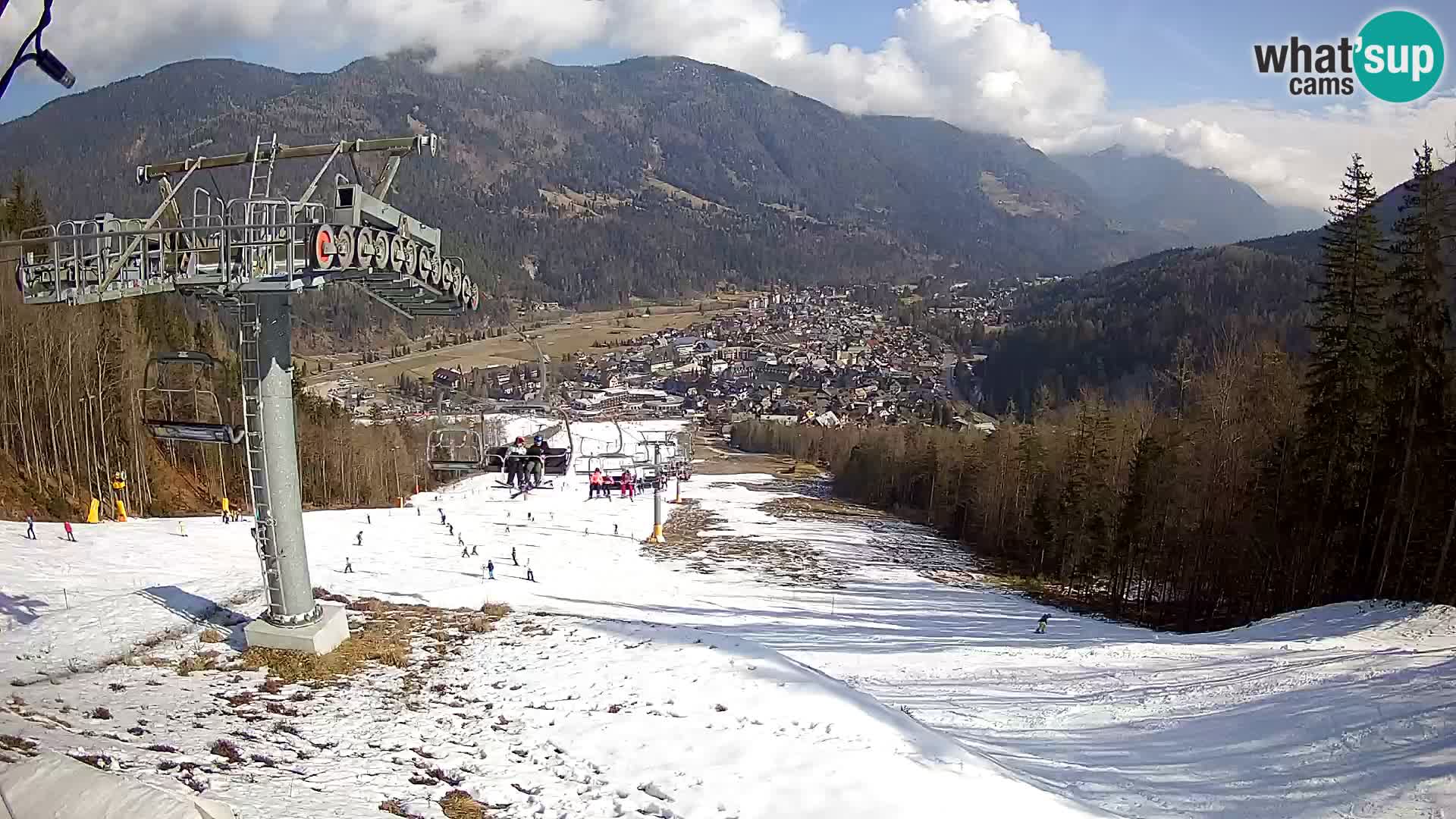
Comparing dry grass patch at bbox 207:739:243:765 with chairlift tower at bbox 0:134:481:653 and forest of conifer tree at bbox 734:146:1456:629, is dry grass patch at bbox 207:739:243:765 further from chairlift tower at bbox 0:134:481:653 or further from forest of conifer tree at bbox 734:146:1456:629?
forest of conifer tree at bbox 734:146:1456:629

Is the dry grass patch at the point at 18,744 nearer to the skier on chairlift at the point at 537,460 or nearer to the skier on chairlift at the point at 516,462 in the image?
the skier on chairlift at the point at 516,462

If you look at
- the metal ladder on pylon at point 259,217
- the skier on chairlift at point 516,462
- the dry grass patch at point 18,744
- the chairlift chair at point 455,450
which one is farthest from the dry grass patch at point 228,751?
the metal ladder on pylon at point 259,217

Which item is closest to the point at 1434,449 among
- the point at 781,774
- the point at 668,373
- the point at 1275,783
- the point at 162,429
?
the point at 1275,783

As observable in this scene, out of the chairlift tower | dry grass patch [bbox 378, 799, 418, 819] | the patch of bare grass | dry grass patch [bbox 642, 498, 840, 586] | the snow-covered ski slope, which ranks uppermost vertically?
the chairlift tower

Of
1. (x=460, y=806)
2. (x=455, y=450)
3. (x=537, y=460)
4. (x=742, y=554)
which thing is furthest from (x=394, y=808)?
(x=742, y=554)

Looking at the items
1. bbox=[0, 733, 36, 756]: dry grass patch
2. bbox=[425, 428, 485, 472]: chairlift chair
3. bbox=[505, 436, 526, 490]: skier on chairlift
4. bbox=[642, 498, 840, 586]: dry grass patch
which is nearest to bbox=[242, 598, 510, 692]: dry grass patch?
bbox=[425, 428, 485, 472]: chairlift chair

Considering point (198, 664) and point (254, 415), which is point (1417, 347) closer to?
point (254, 415)

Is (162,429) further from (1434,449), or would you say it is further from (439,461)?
(1434,449)
